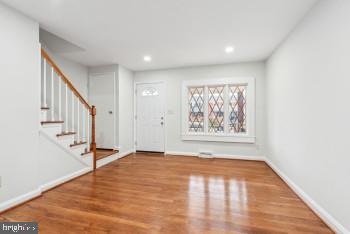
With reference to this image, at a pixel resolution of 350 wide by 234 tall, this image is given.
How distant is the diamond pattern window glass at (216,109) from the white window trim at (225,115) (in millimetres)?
102

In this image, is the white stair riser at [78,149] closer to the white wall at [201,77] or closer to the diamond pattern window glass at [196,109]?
the white wall at [201,77]

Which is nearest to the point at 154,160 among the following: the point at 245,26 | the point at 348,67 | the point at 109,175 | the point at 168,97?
the point at 109,175

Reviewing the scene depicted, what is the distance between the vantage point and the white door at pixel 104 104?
450 centimetres

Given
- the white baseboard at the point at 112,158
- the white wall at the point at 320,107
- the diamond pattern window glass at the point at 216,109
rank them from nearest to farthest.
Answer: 1. the white wall at the point at 320,107
2. the white baseboard at the point at 112,158
3. the diamond pattern window glass at the point at 216,109

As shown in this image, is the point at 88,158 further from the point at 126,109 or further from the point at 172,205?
the point at 172,205

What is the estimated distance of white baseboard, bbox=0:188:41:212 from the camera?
197cm

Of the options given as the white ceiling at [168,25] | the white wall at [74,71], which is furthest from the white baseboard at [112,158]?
the white ceiling at [168,25]

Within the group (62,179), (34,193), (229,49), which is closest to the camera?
(34,193)

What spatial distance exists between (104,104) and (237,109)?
3.59m

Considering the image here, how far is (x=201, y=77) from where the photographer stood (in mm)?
4547

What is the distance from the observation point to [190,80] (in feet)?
15.1

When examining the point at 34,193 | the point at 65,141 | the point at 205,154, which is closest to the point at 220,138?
the point at 205,154

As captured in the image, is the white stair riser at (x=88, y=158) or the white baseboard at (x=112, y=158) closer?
the white stair riser at (x=88, y=158)

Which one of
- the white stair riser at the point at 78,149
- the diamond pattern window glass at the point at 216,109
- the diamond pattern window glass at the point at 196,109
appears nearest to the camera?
the white stair riser at the point at 78,149
